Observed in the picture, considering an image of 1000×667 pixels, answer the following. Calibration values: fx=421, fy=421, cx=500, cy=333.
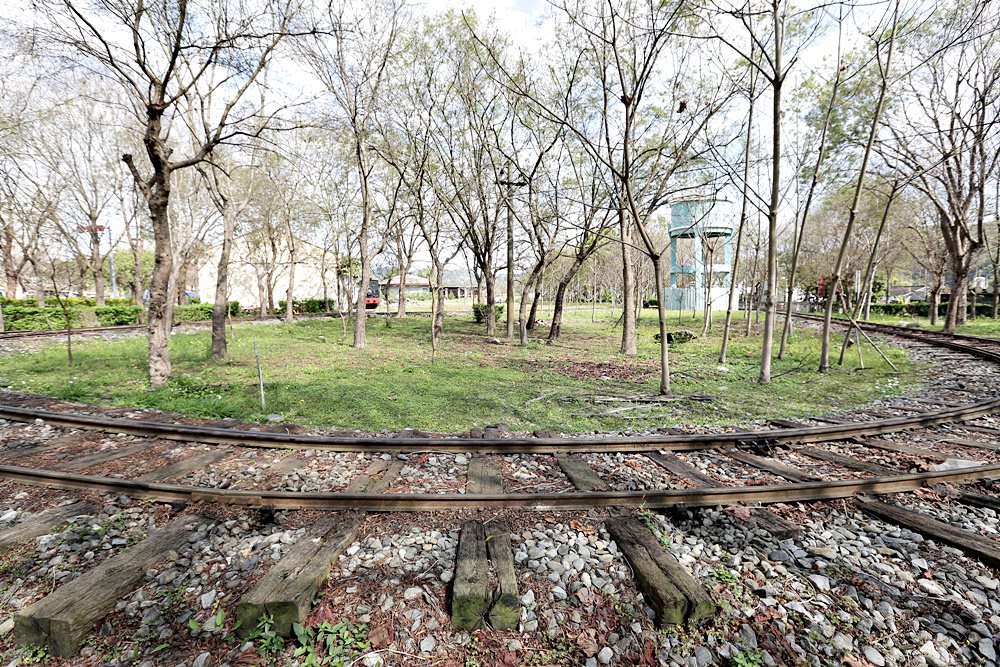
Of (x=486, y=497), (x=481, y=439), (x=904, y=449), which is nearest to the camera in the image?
(x=486, y=497)

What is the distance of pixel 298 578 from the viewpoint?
246cm

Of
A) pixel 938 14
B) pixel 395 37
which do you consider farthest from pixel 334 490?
pixel 938 14

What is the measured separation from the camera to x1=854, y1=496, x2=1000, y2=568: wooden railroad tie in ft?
9.21

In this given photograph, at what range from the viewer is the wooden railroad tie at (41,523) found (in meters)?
2.94

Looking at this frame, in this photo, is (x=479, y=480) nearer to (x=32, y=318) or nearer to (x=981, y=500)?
(x=981, y=500)

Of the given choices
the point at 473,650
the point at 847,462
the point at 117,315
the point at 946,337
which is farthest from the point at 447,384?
the point at 117,315

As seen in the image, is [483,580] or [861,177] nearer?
[483,580]

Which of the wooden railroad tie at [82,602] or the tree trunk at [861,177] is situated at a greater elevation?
the tree trunk at [861,177]

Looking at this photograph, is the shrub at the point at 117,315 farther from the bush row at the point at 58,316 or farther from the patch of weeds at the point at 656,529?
the patch of weeds at the point at 656,529

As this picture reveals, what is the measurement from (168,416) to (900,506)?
897cm

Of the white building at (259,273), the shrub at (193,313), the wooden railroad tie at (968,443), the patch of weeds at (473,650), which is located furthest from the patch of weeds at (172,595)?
the white building at (259,273)

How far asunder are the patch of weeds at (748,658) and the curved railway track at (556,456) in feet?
4.54

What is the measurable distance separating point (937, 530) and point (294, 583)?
4451 millimetres

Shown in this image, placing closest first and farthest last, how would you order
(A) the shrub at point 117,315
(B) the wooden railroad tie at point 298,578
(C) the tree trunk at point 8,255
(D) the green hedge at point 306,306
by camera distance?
1. (B) the wooden railroad tie at point 298,578
2. (C) the tree trunk at point 8,255
3. (A) the shrub at point 117,315
4. (D) the green hedge at point 306,306
